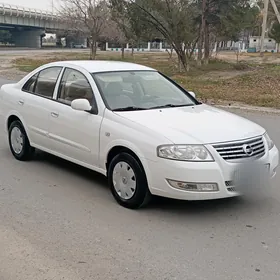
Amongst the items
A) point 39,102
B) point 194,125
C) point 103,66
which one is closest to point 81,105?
point 103,66

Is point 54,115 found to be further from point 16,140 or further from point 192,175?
point 192,175

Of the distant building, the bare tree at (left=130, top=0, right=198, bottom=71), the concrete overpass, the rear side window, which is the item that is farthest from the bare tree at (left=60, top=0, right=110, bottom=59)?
the distant building

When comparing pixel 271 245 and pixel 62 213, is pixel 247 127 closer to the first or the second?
pixel 271 245

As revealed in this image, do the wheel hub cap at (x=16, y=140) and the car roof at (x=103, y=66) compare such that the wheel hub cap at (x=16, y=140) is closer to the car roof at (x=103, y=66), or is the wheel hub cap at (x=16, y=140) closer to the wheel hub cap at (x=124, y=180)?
the car roof at (x=103, y=66)

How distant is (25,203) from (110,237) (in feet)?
4.45

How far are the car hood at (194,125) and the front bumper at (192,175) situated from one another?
25cm

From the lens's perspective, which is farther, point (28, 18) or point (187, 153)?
point (28, 18)

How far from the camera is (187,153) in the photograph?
14.1 ft

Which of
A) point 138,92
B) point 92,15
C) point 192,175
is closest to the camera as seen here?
point 192,175

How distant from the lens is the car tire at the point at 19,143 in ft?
21.6

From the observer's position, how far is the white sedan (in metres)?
4.32

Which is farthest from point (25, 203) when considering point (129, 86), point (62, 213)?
point (129, 86)

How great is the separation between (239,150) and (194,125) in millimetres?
567

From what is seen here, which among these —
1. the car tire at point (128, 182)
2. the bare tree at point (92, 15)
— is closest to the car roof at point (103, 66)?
the car tire at point (128, 182)
